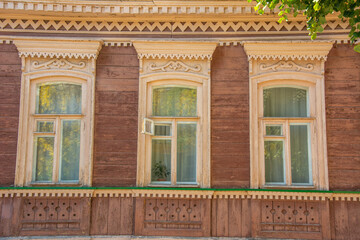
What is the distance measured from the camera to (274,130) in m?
6.30

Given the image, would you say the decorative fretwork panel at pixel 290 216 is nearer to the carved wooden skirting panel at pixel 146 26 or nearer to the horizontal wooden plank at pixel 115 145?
the horizontal wooden plank at pixel 115 145

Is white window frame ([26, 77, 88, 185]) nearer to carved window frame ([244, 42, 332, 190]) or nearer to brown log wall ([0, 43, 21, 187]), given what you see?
brown log wall ([0, 43, 21, 187])

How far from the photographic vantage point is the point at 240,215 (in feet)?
19.7

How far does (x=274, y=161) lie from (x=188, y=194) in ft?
6.01

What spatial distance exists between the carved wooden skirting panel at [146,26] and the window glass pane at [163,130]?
75.5 inches

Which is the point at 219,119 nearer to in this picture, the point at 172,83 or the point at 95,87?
the point at 172,83

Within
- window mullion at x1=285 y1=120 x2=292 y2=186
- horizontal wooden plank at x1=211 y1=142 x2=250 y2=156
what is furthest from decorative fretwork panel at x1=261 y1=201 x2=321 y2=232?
horizontal wooden plank at x1=211 y1=142 x2=250 y2=156

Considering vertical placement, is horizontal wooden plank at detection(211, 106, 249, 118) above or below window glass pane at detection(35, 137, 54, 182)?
above

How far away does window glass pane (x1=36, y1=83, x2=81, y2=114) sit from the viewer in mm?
6449

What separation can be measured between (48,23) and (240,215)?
539 centimetres

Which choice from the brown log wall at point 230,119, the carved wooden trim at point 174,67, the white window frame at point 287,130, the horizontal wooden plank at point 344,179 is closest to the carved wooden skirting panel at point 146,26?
the brown log wall at point 230,119

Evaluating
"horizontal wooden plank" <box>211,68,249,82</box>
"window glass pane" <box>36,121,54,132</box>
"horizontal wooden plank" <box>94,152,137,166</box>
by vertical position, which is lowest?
"horizontal wooden plank" <box>94,152,137,166</box>

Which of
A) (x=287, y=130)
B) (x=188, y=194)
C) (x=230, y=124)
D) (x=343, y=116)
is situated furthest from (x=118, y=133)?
(x=343, y=116)

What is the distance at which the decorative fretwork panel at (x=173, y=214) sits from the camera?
5.99m
